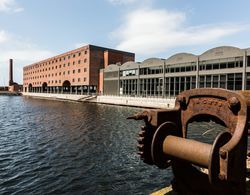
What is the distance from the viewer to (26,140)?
18.2m

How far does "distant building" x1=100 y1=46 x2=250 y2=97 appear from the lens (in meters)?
36.7

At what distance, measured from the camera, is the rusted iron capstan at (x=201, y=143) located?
3379mm

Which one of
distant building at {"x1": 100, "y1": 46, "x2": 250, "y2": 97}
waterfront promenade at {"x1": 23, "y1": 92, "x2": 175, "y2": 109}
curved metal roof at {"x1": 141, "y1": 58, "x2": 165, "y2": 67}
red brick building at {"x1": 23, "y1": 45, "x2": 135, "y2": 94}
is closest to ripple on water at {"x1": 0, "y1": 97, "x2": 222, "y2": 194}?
waterfront promenade at {"x1": 23, "y1": 92, "x2": 175, "y2": 109}

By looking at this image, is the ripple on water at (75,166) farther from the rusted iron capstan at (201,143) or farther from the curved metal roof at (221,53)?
the curved metal roof at (221,53)

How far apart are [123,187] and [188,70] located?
38.5 metres

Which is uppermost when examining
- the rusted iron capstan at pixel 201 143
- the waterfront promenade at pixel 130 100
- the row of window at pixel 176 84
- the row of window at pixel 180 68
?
the row of window at pixel 180 68

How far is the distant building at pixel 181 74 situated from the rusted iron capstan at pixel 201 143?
35.4m

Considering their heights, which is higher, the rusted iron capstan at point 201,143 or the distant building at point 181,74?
the distant building at point 181,74

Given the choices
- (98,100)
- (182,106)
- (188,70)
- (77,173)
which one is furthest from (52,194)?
(98,100)

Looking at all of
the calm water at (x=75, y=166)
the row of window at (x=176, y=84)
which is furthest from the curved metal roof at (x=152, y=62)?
the calm water at (x=75, y=166)

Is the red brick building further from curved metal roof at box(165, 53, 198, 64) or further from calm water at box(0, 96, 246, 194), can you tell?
calm water at box(0, 96, 246, 194)

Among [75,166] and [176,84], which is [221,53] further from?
[75,166]

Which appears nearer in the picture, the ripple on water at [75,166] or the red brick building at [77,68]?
the ripple on water at [75,166]

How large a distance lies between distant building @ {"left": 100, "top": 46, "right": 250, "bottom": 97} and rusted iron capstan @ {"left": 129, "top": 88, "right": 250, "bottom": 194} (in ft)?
116
